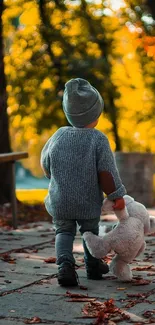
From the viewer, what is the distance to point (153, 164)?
51.0 feet

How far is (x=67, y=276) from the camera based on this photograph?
5.97m

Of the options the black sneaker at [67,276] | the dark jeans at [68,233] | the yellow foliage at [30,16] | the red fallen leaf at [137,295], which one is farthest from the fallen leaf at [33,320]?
the yellow foliage at [30,16]

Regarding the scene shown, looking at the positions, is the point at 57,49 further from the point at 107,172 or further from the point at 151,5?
the point at 151,5

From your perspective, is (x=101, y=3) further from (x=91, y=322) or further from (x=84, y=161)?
(x=91, y=322)

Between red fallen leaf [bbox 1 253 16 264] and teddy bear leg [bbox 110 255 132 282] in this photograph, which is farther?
red fallen leaf [bbox 1 253 16 264]

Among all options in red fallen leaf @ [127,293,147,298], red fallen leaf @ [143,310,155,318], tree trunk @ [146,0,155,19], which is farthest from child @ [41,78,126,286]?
tree trunk @ [146,0,155,19]

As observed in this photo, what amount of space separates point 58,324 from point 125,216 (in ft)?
5.34

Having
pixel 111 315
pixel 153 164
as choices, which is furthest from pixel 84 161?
pixel 153 164

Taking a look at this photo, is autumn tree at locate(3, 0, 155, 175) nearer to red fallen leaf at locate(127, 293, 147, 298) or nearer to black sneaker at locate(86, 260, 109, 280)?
black sneaker at locate(86, 260, 109, 280)

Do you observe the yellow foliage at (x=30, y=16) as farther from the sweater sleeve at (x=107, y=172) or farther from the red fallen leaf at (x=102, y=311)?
the red fallen leaf at (x=102, y=311)

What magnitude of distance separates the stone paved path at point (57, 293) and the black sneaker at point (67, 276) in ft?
0.18

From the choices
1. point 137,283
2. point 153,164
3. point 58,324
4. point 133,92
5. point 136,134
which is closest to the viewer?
point 58,324

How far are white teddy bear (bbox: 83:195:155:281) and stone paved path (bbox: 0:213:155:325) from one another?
0.12 m

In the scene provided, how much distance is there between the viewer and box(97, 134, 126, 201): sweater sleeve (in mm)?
6141
